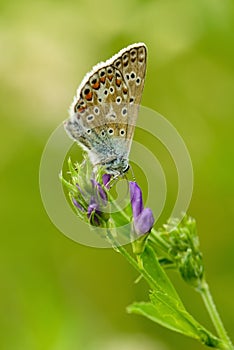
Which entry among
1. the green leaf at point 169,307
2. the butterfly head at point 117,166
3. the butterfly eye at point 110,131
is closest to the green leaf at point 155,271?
the green leaf at point 169,307

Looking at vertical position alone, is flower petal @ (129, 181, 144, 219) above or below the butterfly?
below

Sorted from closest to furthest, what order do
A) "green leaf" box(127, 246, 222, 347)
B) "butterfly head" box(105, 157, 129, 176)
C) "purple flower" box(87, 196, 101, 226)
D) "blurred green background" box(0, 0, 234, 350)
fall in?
A: "purple flower" box(87, 196, 101, 226) → "green leaf" box(127, 246, 222, 347) → "butterfly head" box(105, 157, 129, 176) → "blurred green background" box(0, 0, 234, 350)

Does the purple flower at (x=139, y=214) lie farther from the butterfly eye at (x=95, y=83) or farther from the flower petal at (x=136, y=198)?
the butterfly eye at (x=95, y=83)

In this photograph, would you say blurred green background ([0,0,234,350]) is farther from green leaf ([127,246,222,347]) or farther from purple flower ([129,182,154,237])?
purple flower ([129,182,154,237])

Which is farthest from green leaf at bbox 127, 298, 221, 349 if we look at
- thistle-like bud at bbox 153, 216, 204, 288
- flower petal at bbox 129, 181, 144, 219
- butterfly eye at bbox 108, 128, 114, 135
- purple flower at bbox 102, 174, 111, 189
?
butterfly eye at bbox 108, 128, 114, 135

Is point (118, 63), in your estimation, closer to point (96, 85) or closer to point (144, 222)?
point (96, 85)

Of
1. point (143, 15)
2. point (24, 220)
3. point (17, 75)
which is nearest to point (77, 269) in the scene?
point (24, 220)

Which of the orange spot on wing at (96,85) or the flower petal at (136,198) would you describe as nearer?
the flower petal at (136,198)
